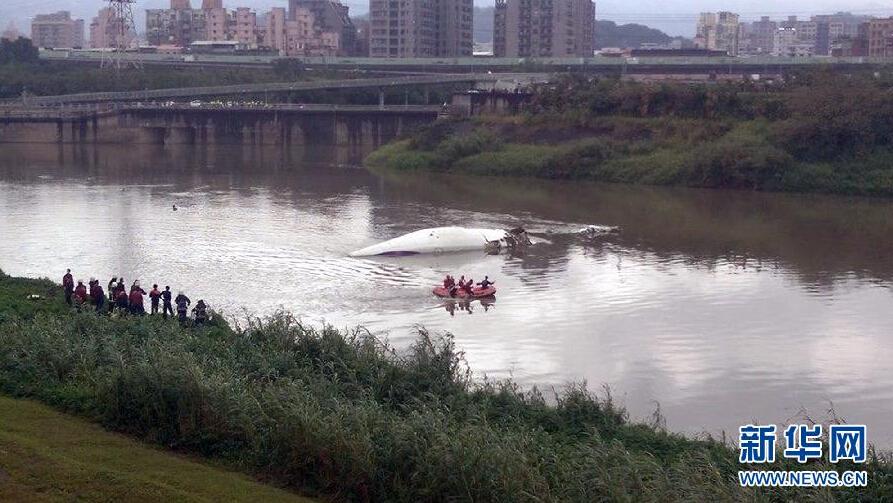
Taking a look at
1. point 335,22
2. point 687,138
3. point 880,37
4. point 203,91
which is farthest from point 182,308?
point 335,22

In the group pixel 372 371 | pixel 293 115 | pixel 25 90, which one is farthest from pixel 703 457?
pixel 25 90

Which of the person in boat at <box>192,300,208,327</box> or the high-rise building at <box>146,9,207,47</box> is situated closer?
the person in boat at <box>192,300,208,327</box>

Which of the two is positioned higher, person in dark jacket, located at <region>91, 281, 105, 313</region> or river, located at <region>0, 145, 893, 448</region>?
person in dark jacket, located at <region>91, 281, 105, 313</region>

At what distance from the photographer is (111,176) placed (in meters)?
54.4

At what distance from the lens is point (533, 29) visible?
135 m

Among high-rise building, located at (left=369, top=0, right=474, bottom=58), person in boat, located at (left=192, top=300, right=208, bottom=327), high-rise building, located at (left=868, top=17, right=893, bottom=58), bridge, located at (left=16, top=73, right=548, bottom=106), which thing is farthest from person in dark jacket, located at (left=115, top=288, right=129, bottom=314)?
high-rise building, located at (left=369, top=0, right=474, bottom=58)

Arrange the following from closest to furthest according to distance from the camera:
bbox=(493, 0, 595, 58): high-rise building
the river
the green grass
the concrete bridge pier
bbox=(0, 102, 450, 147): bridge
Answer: the green grass → the river → bbox=(0, 102, 450, 147): bridge → the concrete bridge pier → bbox=(493, 0, 595, 58): high-rise building

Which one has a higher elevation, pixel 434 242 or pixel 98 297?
pixel 98 297

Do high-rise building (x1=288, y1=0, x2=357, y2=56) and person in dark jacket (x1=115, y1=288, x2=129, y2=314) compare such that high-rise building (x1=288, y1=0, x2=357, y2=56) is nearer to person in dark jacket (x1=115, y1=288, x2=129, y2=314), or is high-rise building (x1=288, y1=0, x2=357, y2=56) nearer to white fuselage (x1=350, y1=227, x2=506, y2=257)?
white fuselage (x1=350, y1=227, x2=506, y2=257)

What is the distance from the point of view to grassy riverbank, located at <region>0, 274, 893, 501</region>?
1196cm

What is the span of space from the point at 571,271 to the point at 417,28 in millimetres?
103430

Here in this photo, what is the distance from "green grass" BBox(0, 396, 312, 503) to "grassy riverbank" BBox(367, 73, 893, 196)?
4177 cm

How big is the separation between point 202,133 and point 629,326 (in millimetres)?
62125

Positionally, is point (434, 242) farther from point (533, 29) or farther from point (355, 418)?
point (533, 29)
